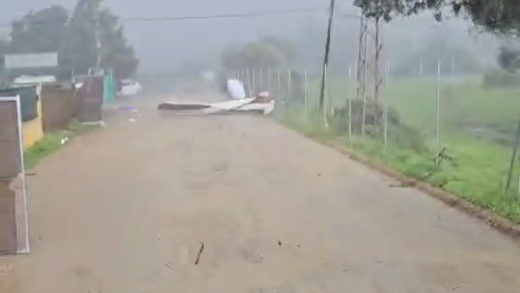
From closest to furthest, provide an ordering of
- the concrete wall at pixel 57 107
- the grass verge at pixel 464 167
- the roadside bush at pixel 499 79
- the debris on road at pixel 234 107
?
the grass verge at pixel 464 167
the roadside bush at pixel 499 79
the concrete wall at pixel 57 107
the debris on road at pixel 234 107

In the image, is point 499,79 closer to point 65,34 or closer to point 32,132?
point 32,132

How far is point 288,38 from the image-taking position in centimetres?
7262

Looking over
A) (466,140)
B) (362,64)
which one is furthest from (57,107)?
(466,140)

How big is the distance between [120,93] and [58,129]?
32.3m

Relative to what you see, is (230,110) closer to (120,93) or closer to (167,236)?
(120,93)

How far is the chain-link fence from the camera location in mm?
16750

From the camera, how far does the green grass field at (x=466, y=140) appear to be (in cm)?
1552

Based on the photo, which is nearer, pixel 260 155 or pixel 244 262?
pixel 244 262

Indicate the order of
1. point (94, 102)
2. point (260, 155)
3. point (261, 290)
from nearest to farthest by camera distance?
1. point (261, 290)
2. point (260, 155)
3. point (94, 102)

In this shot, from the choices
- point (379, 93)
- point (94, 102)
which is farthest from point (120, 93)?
point (379, 93)

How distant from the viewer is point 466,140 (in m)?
22.3

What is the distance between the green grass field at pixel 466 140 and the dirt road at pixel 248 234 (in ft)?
2.98

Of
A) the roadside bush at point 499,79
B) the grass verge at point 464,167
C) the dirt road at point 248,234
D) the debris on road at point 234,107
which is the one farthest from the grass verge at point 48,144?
the debris on road at point 234,107

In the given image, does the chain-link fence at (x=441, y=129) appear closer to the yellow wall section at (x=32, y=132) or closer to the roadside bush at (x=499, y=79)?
the roadside bush at (x=499, y=79)
